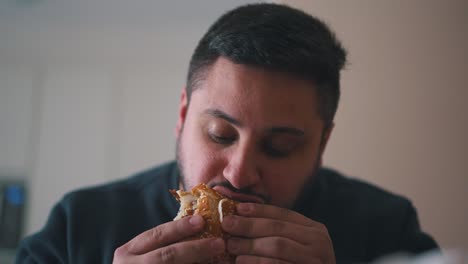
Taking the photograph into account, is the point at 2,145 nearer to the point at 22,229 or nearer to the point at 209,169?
the point at 22,229

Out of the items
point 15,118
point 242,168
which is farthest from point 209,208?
point 15,118

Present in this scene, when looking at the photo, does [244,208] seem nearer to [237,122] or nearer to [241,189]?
[241,189]

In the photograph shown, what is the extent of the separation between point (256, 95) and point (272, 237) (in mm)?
311

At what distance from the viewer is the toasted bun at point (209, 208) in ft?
2.22

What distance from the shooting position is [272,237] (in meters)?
0.67

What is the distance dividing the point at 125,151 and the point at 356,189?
242 centimetres

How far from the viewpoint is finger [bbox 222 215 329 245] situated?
2.18 ft

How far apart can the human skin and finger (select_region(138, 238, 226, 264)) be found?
2 centimetres

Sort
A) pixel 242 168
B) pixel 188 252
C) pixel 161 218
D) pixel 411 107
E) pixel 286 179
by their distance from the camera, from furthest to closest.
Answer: pixel 411 107 < pixel 161 218 < pixel 286 179 < pixel 242 168 < pixel 188 252

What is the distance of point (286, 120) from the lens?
2.70 ft

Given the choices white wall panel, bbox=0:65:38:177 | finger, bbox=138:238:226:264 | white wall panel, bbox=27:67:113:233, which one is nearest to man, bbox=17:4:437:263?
finger, bbox=138:238:226:264

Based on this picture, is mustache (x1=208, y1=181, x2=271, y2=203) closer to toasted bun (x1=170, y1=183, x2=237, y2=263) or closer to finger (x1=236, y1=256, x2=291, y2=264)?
toasted bun (x1=170, y1=183, x2=237, y2=263)

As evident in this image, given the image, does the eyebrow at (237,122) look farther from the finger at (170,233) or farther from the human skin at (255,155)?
the finger at (170,233)

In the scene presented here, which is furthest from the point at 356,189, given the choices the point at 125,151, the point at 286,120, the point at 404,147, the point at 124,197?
the point at 125,151
